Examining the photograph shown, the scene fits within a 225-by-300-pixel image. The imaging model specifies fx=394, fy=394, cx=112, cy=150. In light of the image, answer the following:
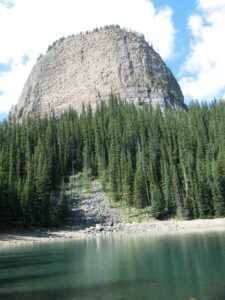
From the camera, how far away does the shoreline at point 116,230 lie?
256 feet

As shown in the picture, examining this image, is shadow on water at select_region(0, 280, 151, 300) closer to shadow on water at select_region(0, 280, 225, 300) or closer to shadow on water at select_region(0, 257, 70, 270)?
shadow on water at select_region(0, 280, 225, 300)

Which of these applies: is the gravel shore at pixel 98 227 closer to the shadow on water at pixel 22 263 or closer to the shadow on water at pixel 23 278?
the shadow on water at pixel 22 263

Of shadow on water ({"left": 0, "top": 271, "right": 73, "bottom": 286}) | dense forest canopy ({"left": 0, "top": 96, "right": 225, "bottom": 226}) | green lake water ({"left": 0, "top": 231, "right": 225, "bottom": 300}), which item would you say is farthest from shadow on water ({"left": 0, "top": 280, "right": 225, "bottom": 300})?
dense forest canopy ({"left": 0, "top": 96, "right": 225, "bottom": 226})

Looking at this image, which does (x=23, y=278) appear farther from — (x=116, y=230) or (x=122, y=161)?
(x=122, y=161)

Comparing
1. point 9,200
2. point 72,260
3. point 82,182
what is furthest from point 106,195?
point 72,260

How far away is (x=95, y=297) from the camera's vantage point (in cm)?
2664

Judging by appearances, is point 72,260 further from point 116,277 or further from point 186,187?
point 186,187

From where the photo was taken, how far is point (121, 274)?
34.9 m

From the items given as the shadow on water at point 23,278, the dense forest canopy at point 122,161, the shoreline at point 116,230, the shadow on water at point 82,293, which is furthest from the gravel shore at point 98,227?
the shadow on water at point 82,293

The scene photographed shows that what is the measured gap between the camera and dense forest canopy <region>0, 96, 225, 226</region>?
94.3 meters

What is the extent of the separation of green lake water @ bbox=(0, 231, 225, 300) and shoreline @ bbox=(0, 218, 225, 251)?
26.2 metres

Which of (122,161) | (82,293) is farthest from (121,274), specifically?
(122,161)

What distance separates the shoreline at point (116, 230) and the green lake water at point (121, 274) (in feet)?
85.9

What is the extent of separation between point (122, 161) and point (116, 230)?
3307 cm
